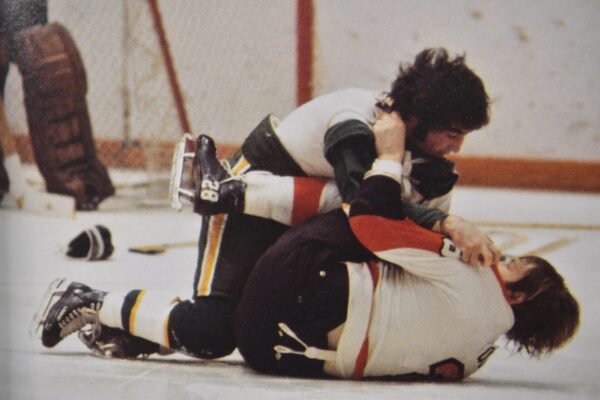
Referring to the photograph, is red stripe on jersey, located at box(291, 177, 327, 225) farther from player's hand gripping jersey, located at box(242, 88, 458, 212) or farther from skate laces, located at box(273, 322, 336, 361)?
skate laces, located at box(273, 322, 336, 361)

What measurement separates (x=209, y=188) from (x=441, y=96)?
1.33 feet

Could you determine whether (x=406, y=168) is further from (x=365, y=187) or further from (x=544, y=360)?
(x=544, y=360)

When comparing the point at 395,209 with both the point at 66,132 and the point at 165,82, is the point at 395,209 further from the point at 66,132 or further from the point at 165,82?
the point at 165,82

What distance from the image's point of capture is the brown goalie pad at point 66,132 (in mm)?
3025

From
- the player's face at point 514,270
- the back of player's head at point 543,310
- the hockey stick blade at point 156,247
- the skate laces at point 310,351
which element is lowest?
the hockey stick blade at point 156,247

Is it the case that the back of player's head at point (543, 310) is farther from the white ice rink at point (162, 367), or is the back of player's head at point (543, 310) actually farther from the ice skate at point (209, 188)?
the ice skate at point (209, 188)

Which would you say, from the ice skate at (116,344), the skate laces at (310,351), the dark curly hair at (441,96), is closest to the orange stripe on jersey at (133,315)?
the ice skate at (116,344)

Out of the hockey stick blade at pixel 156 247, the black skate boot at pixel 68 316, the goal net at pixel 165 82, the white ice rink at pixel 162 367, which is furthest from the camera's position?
the goal net at pixel 165 82

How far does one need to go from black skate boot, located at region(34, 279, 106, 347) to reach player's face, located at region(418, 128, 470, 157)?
0.59 meters

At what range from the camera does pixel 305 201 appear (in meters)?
1.66

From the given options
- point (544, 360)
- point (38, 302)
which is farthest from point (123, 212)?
point (544, 360)

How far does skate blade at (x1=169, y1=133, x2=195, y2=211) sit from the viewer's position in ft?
5.53

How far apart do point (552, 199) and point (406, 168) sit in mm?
1960

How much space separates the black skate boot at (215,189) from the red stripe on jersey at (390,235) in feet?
0.92
